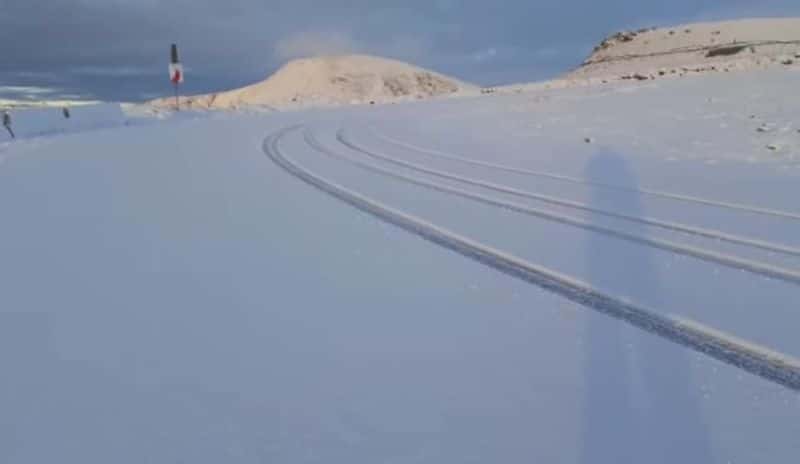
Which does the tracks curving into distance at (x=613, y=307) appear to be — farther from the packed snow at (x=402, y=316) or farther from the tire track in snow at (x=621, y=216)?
the tire track in snow at (x=621, y=216)

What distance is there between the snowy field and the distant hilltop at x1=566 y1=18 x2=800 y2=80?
46.7m

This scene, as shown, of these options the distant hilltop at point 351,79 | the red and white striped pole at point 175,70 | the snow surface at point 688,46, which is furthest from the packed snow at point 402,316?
the distant hilltop at point 351,79

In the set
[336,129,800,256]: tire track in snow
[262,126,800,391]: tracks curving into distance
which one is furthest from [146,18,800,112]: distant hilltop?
[262,126,800,391]: tracks curving into distance

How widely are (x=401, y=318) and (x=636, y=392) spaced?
57.6 inches

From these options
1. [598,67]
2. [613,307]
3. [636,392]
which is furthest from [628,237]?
[598,67]

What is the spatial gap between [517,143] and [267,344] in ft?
33.5

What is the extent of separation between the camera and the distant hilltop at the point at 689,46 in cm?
5342

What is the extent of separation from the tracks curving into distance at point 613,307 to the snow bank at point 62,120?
15.0m

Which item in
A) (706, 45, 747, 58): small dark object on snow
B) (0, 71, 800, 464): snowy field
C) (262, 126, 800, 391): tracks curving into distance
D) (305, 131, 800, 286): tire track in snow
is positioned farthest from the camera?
(706, 45, 747, 58): small dark object on snow

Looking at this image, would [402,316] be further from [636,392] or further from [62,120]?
[62,120]

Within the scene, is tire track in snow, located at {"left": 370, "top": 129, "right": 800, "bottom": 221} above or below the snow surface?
below

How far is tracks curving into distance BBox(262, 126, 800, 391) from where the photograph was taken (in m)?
3.28

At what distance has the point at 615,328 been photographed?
3.75 meters

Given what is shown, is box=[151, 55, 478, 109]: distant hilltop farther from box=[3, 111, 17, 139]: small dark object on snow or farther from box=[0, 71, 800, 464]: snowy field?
box=[0, 71, 800, 464]: snowy field
